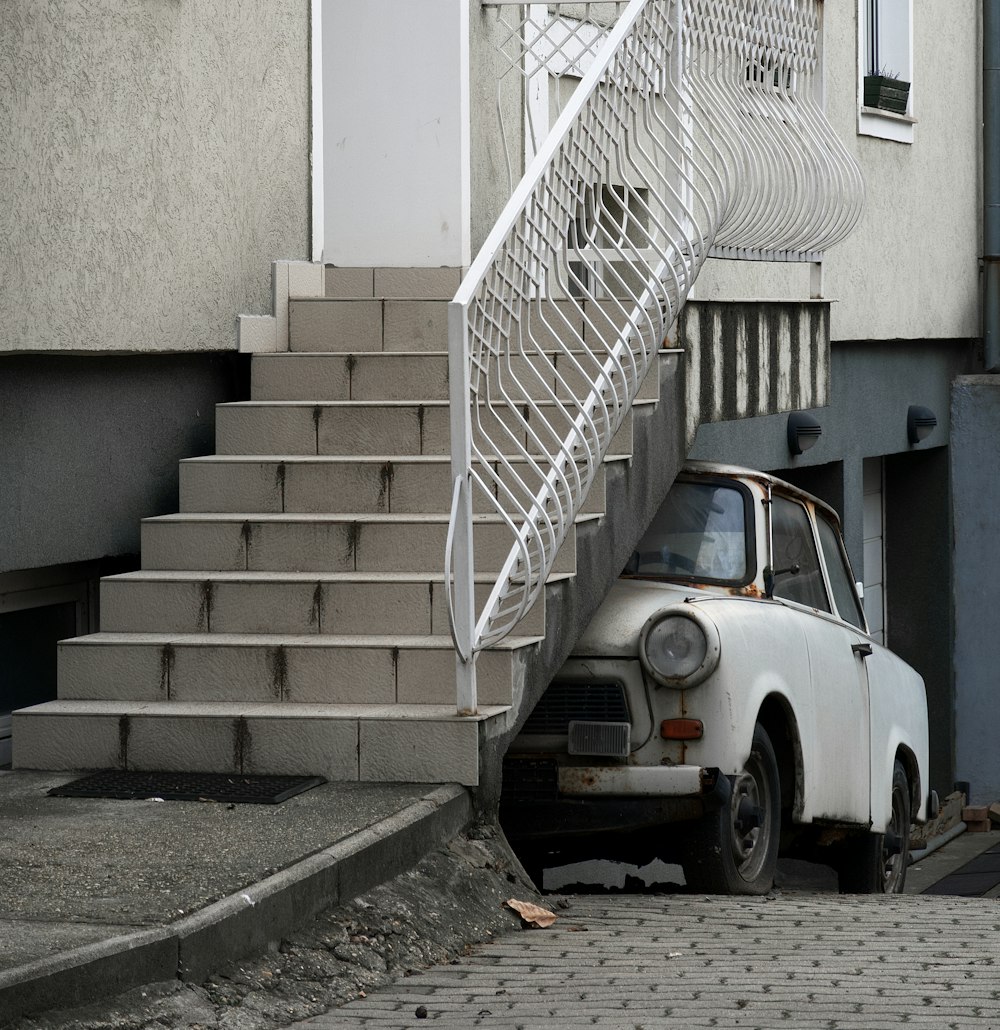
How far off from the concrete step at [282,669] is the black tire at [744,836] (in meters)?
0.96

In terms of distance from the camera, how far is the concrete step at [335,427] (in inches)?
276

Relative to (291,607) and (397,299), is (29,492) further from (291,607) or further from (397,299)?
(397,299)

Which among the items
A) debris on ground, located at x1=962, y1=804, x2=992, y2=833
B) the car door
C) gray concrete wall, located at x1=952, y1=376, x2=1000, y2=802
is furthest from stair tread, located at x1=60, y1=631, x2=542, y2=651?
gray concrete wall, located at x1=952, y1=376, x2=1000, y2=802

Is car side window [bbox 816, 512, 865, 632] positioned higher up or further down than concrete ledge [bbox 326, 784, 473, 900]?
higher up

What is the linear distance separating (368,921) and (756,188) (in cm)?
396

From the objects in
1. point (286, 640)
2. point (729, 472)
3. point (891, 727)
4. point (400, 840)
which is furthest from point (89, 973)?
point (891, 727)

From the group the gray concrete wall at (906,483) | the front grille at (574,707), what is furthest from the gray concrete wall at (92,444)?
the gray concrete wall at (906,483)

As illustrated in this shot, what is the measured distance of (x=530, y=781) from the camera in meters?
6.33

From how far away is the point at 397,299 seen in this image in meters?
7.77

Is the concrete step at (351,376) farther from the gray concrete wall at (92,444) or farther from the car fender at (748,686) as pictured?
the car fender at (748,686)

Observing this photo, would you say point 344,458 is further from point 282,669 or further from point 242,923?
point 242,923

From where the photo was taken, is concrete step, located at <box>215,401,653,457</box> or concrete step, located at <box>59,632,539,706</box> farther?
concrete step, located at <box>215,401,653,457</box>

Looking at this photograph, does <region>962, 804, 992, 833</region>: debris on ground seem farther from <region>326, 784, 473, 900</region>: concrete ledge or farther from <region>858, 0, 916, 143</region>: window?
<region>326, 784, 473, 900</region>: concrete ledge

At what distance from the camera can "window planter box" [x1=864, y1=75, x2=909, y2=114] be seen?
13.1 m
